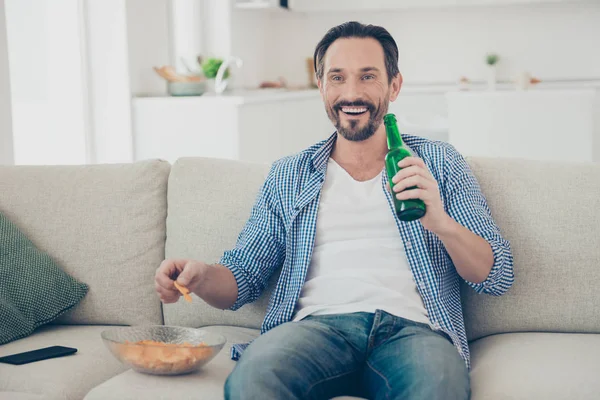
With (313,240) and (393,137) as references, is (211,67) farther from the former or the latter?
(393,137)

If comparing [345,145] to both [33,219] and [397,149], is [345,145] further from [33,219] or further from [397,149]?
[33,219]

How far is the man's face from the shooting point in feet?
6.44

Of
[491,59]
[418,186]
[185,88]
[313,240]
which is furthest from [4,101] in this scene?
[491,59]

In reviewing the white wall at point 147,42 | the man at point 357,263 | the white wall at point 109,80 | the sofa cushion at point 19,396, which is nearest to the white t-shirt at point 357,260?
the man at point 357,263

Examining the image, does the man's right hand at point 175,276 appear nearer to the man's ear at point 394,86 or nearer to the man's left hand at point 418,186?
the man's left hand at point 418,186

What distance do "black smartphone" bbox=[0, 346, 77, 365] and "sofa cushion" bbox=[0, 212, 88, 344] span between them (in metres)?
0.15

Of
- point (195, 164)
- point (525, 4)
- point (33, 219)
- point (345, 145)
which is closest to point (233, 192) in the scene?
point (195, 164)

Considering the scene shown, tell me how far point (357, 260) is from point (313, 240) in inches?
4.5

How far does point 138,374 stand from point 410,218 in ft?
2.08

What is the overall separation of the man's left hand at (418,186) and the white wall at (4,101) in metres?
2.12

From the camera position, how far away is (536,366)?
5.54 feet

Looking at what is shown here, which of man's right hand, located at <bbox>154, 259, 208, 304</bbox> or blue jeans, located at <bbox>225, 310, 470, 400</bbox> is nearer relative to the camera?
blue jeans, located at <bbox>225, 310, 470, 400</bbox>

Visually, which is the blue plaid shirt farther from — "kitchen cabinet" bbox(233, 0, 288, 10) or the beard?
"kitchen cabinet" bbox(233, 0, 288, 10)

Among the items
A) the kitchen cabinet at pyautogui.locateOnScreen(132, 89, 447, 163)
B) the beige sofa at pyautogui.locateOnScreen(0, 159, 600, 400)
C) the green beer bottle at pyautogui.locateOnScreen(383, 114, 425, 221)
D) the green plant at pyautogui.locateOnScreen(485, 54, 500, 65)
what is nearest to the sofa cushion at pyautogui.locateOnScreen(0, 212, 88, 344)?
the beige sofa at pyautogui.locateOnScreen(0, 159, 600, 400)
